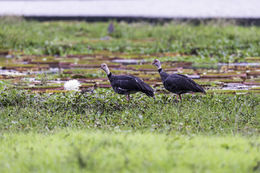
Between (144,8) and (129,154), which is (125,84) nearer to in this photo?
(129,154)

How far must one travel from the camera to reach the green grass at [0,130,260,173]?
5.98 metres

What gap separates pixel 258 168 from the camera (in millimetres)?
6023

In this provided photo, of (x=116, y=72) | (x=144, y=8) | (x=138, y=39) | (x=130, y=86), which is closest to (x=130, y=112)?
(x=130, y=86)

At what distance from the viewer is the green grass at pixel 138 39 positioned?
18.1m

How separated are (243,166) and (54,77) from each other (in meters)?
8.35

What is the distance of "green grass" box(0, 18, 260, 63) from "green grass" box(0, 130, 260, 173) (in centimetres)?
956

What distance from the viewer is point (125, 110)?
9875 millimetres

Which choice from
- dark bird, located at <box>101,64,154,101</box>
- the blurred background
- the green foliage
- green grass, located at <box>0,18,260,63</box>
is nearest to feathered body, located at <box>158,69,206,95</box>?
the green foliage

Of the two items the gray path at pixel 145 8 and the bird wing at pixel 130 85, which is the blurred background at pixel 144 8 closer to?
the gray path at pixel 145 8

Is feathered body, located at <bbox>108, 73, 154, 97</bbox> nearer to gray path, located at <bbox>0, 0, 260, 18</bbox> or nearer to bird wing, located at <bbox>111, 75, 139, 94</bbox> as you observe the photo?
bird wing, located at <bbox>111, 75, 139, 94</bbox>

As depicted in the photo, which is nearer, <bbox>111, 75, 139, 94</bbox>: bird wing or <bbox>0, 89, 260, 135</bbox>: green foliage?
<bbox>0, 89, 260, 135</bbox>: green foliage

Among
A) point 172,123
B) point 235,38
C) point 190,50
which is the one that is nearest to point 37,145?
point 172,123

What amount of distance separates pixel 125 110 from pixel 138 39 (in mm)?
11332

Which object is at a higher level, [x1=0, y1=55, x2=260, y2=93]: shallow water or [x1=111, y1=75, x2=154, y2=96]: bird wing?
[x1=0, y1=55, x2=260, y2=93]: shallow water
